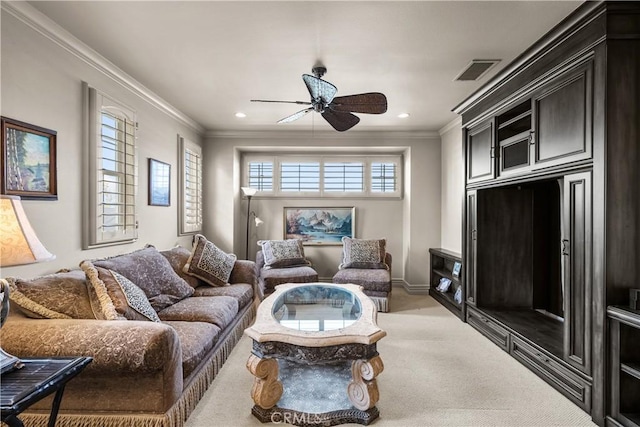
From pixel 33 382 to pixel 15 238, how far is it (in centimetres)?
60

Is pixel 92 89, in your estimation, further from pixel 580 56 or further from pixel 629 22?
pixel 629 22

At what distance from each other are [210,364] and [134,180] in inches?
81.8

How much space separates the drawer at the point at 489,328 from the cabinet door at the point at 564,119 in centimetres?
160

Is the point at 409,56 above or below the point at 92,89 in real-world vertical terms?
above

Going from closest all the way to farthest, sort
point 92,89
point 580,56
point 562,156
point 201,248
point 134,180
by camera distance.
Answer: point 580,56 → point 562,156 → point 92,89 → point 134,180 → point 201,248

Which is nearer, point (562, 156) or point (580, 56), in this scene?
point (580, 56)

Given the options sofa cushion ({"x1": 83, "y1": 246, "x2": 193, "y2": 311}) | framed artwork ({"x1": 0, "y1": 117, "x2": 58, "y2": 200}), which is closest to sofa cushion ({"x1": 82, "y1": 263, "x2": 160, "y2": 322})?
sofa cushion ({"x1": 83, "y1": 246, "x2": 193, "y2": 311})

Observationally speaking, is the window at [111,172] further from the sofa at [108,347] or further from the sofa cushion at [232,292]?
the sofa cushion at [232,292]

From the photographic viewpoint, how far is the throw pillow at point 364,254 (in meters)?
4.95

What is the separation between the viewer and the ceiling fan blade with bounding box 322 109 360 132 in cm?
298

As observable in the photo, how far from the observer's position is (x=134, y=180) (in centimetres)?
343

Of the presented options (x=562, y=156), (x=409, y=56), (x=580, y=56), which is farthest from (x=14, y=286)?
(x=580, y=56)

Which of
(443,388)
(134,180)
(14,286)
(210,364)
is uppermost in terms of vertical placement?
(134,180)

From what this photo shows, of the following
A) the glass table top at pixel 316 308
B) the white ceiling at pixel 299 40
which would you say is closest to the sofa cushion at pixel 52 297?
the glass table top at pixel 316 308
